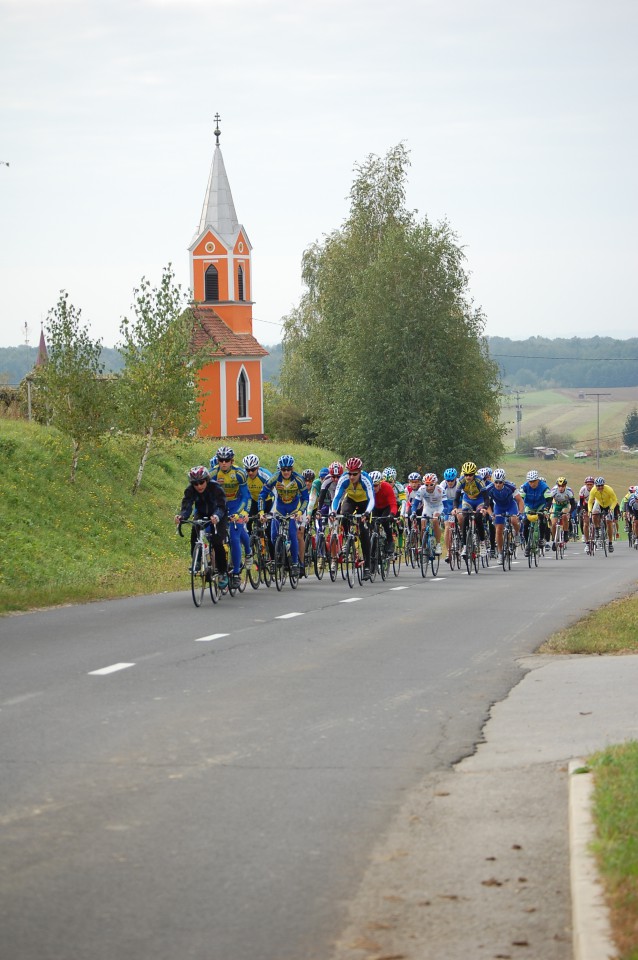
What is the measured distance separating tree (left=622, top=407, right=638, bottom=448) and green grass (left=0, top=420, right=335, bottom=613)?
117874 millimetres

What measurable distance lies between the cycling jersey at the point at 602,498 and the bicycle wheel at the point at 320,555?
525 inches

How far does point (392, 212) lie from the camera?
74125mm

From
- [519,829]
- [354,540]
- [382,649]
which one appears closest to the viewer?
[519,829]

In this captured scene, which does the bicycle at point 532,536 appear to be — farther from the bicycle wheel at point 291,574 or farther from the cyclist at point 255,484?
the cyclist at point 255,484

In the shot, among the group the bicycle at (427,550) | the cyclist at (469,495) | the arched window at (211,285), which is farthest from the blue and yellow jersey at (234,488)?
the arched window at (211,285)

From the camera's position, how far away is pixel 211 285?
263ft

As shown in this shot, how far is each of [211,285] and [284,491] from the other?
60.4 metres

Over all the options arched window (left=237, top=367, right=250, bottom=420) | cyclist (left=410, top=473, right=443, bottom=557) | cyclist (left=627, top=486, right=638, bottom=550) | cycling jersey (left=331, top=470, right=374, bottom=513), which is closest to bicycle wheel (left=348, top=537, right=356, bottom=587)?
cycling jersey (left=331, top=470, right=374, bottom=513)

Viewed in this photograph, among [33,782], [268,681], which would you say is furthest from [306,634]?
[33,782]

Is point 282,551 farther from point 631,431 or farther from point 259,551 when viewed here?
point 631,431

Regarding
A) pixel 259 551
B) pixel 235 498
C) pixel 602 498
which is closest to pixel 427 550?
pixel 259 551

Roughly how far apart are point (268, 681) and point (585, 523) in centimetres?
2752

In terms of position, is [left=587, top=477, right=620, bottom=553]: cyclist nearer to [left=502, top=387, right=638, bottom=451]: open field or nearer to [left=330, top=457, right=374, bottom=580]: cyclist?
[left=330, top=457, right=374, bottom=580]: cyclist

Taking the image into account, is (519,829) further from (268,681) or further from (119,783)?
(268,681)
